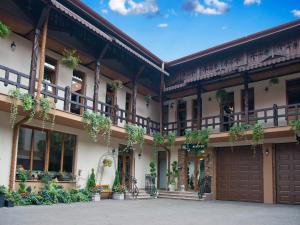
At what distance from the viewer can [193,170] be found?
18.8 m

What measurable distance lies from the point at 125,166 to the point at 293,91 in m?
9.08

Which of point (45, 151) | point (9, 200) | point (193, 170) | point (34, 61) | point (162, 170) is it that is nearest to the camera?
point (9, 200)

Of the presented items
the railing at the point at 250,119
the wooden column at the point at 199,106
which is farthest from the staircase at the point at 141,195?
the wooden column at the point at 199,106

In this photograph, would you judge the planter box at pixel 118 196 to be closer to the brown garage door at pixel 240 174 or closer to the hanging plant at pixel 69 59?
the brown garage door at pixel 240 174

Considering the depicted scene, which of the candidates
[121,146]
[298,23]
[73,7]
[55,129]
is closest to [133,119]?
[121,146]

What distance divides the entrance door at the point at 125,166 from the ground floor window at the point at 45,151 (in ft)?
11.5

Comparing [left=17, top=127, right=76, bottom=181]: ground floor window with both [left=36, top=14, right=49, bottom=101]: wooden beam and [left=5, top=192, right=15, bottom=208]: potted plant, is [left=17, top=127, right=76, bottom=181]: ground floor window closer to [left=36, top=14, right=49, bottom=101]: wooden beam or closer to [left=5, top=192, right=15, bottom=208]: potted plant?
[left=5, top=192, right=15, bottom=208]: potted plant

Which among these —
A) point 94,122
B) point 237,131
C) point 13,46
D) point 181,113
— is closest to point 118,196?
point 94,122

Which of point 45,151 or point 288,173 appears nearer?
point 45,151

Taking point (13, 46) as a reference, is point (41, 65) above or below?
below

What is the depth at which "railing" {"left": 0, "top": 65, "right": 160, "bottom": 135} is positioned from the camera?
11.4m

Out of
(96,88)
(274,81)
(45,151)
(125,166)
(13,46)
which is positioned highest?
(13,46)

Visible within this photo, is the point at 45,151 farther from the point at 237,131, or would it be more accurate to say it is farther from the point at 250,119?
the point at 250,119

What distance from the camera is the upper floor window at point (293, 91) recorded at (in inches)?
626
